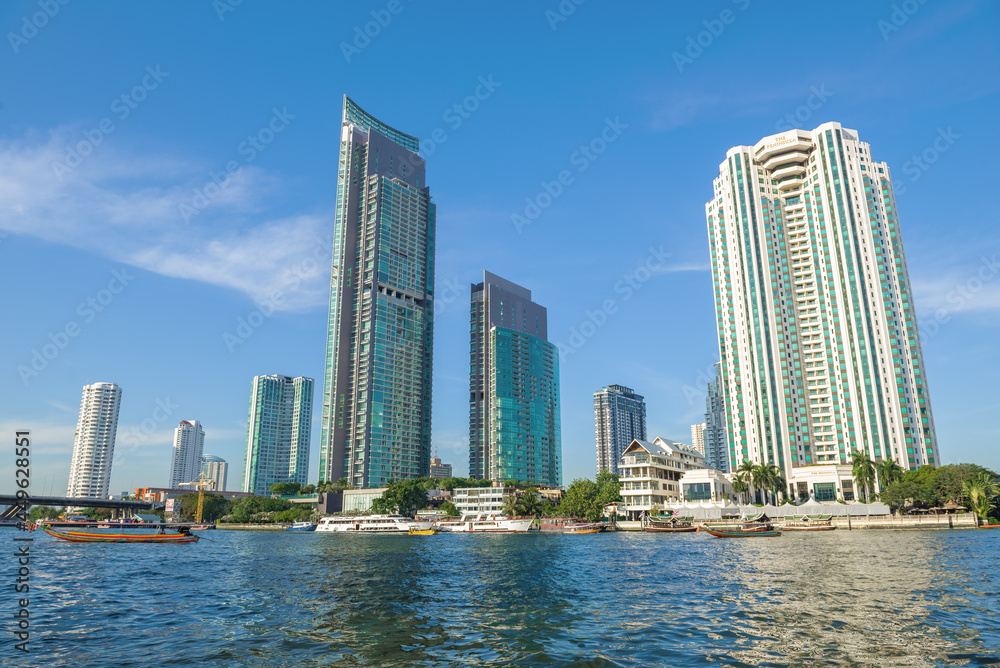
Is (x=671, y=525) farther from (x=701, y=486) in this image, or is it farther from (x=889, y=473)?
(x=889, y=473)

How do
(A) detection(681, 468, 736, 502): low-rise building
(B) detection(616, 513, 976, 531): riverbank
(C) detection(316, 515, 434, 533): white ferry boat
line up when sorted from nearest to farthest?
(B) detection(616, 513, 976, 531): riverbank
(A) detection(681, 468, 736, 502): low-rise building
(C) detection(316, 515, 434, 533): white ferry boat

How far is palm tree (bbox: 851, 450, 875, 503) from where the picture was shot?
14100 cm

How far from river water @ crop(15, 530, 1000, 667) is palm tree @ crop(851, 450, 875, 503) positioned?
9411cm

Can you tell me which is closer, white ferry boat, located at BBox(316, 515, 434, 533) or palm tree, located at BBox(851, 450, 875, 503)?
palm tree, located at BBox(851, 450, 875, 503)

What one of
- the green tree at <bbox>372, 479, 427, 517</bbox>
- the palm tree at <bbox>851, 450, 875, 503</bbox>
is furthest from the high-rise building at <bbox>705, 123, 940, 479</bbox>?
the green tree at <bbox>372, 479, 427, 517</bbox>

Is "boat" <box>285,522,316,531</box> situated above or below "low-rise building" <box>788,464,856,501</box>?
below

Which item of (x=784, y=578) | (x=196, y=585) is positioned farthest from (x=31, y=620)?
(x=784, y=578)

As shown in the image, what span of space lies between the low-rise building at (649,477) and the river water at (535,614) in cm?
9658

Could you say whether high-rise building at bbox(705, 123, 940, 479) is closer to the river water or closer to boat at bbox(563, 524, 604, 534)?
boat at bbox(563, 524, 604, 534)

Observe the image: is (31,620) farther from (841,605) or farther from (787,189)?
(787,189)

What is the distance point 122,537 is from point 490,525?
268 ft

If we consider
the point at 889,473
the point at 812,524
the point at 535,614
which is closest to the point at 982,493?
the point at 889,473

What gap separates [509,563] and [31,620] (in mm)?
40405

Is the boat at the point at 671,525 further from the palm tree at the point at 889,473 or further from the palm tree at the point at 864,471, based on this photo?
the palm tree at the point at 889,473
